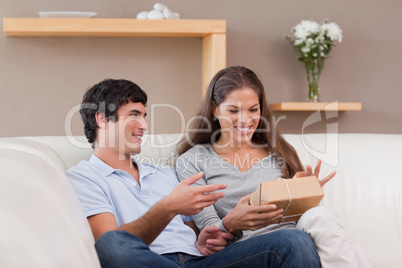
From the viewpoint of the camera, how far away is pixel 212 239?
1537mm

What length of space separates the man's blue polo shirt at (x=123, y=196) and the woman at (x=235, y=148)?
0.42 feet

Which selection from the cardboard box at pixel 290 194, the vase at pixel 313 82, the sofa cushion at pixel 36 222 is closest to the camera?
the sofa cushion at pixel 36 222

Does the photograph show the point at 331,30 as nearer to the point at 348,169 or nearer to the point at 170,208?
the point at 348,169

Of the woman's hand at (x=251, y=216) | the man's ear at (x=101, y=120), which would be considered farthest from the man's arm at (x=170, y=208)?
the man's ear at (x=101, y=120)

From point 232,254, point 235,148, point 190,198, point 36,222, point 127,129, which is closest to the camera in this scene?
point 36,222

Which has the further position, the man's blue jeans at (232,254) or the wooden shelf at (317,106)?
the wooden shelf at (317,106)

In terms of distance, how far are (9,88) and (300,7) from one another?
213cm

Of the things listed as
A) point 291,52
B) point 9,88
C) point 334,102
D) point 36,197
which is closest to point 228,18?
point 291,52

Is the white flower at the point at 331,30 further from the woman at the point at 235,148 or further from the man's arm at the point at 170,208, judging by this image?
the man's arm at the point at 170,208

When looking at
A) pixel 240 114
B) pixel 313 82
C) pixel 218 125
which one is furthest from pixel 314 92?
pixel 240 114

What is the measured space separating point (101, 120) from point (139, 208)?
374 mm

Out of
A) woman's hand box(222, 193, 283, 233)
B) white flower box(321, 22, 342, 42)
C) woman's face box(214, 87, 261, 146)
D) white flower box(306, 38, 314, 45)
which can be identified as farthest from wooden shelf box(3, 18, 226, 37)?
woman's hand box(222, 193, 283, 233)

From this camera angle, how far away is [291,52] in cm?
362

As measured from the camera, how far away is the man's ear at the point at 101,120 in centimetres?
173
